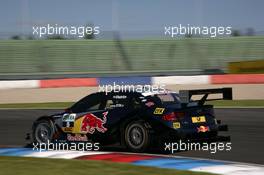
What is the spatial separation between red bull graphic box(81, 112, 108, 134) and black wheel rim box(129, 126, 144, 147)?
0.53 metres

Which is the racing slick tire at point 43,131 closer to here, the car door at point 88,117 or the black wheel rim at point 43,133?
the black wheel rim at point 43,133

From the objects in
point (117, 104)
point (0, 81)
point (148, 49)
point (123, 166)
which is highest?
point (148, 49)

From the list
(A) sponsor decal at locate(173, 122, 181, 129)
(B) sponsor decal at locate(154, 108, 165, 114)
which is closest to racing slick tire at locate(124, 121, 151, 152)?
(B) sponsor decal at locate(154, 108, 165, 114)

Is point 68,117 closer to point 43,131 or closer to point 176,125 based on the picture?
point 43,131

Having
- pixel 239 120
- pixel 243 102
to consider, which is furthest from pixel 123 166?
pixel 243 102

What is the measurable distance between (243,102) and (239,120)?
664 cm

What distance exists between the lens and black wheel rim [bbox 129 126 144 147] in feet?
31.4

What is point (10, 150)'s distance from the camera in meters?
10.6

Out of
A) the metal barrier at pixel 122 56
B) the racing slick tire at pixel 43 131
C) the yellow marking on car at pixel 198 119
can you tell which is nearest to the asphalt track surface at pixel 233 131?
the yellow marking on car at pixel 198 119

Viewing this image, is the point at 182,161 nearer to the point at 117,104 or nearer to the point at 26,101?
the point at 117,104

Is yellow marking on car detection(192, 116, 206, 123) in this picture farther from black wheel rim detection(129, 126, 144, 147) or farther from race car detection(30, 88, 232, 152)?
black wheel rim detection(129, 126, 144, 147)

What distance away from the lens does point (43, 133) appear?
1069 cm

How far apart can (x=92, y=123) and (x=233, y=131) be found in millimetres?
4088

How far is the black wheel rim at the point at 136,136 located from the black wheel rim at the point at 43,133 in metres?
1.75
